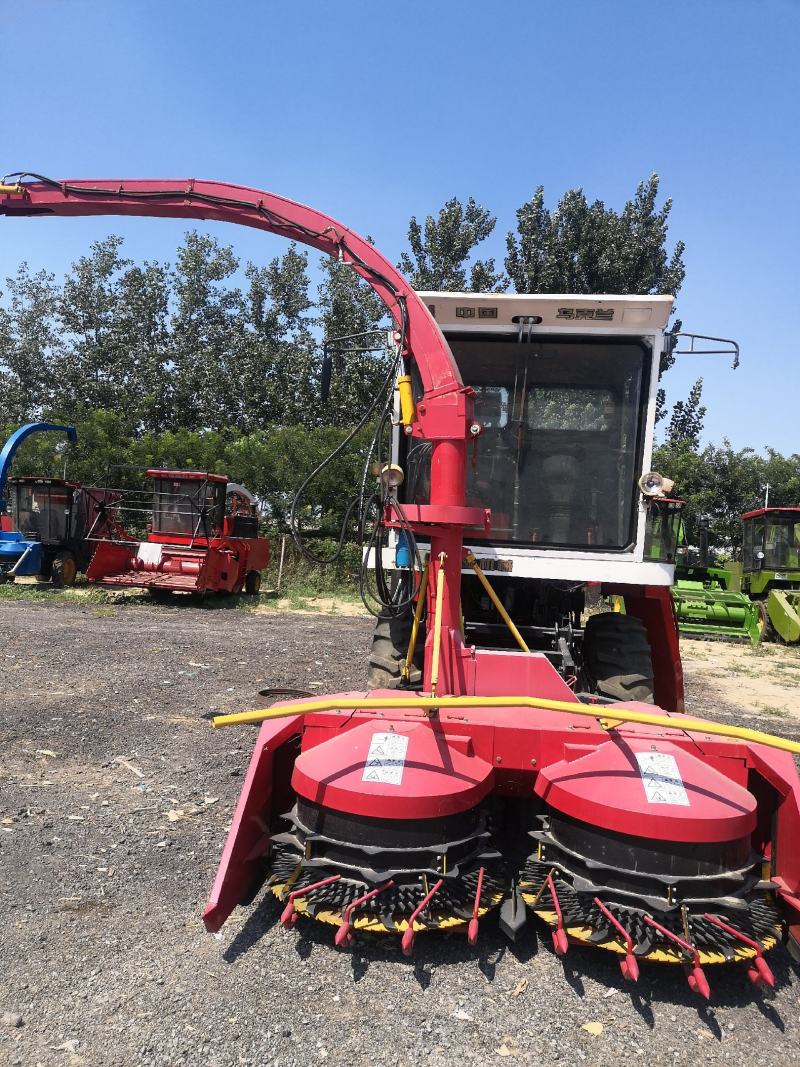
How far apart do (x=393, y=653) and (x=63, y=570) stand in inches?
517

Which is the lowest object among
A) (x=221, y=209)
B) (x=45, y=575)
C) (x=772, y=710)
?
(x=772, y=710)

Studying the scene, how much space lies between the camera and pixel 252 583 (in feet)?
54.2

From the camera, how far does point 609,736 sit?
2980 millimetres

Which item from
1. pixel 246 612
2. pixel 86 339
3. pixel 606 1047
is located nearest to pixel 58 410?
pixel 86 339

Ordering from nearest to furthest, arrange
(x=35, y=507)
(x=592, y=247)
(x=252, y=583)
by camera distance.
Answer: (x=35, y=507)
(x=252, y=583)
(x=592, y=247)

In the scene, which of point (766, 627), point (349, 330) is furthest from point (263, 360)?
point (766, 627)

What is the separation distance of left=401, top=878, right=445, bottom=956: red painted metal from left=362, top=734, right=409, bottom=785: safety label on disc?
362 millimetres

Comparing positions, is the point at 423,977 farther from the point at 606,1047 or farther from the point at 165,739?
the point at 165,739

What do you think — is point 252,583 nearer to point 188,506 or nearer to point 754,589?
point 188,506

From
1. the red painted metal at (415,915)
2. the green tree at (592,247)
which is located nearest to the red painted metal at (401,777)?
the red painted metal at (415,915)

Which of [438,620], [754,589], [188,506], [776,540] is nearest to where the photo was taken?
[438,620]

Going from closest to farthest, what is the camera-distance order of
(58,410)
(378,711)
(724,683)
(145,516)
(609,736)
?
(609,736) → (378,711) → (724,683) → (145,516) → (58,410)

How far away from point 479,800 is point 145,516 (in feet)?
66.4

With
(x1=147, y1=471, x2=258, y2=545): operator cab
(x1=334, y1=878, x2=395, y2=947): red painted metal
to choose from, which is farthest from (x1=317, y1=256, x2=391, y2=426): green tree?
(x1=334, y1=878, x2=395, y2=947): red painted metal
